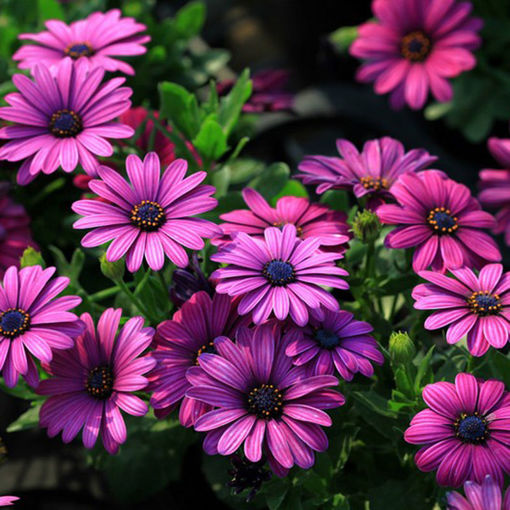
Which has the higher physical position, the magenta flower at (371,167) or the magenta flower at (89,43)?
the magenta flower at (89,43)

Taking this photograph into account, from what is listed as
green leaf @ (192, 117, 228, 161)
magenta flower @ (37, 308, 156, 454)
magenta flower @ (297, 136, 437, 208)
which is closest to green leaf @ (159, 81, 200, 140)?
green leaf @ (192, 117, 228, 161)

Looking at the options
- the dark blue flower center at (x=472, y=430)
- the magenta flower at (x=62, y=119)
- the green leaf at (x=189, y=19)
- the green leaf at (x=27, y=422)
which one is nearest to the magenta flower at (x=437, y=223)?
the dark blue flower center at (x=472, y=430)

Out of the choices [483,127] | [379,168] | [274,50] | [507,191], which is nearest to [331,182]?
[379,168]

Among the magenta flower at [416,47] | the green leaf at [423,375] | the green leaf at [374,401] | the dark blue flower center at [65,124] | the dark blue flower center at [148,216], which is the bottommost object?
the green leaf at [374,401]

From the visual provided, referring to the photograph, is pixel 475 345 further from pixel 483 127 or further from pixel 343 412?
pixel 483 127

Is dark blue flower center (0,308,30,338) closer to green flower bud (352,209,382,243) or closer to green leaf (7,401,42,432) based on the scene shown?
green leaf (7,401,42,432)

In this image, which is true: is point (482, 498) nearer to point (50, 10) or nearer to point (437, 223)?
point (437, 223)

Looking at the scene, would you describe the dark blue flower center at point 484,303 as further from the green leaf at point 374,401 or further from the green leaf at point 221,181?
the green leaf at point 221,181
